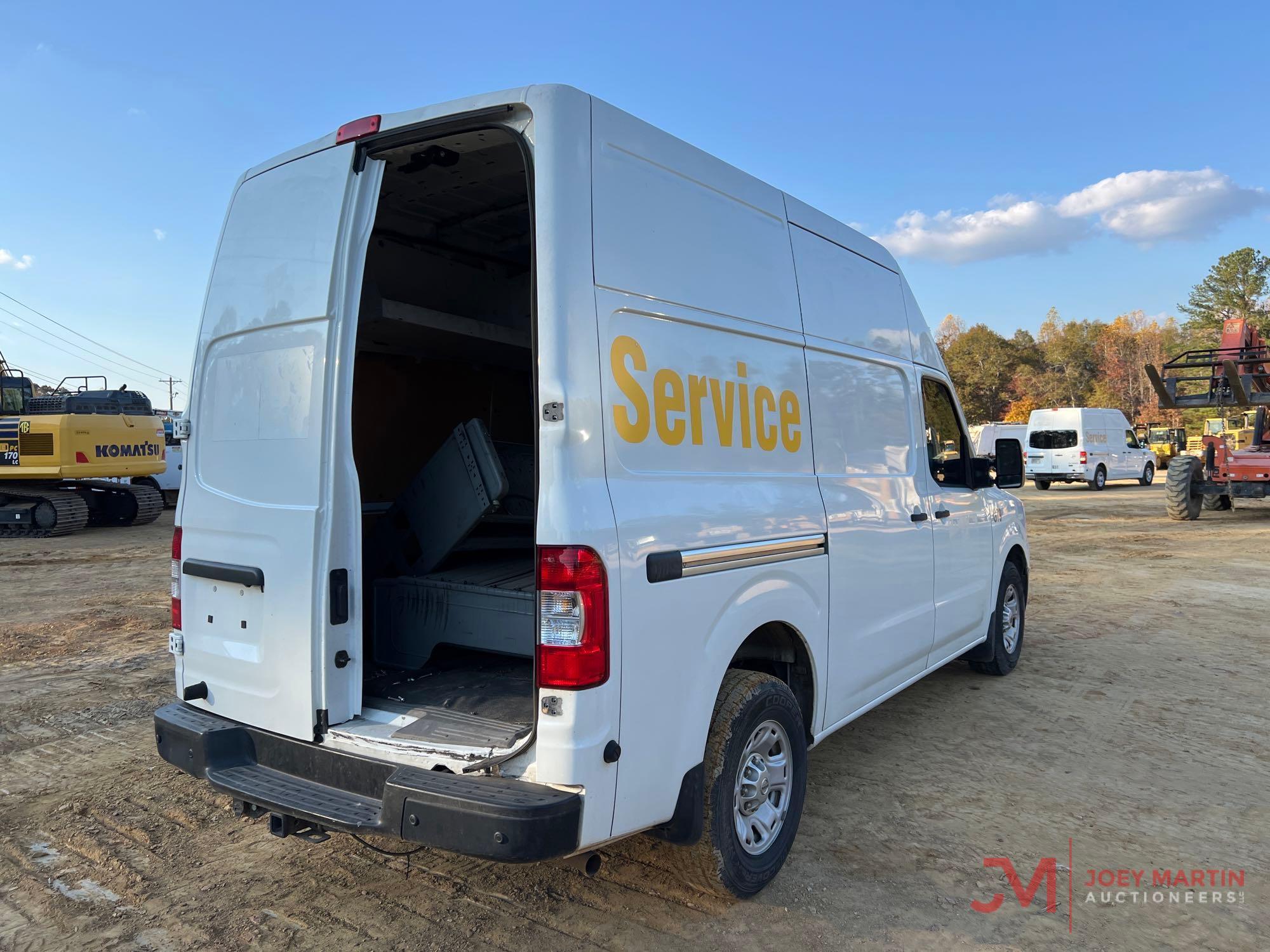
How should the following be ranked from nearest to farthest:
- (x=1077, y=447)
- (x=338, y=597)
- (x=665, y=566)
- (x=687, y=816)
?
(x=665, y=566) → (x=687, y=816) → (x=338, y=597) → (x=1077, y=447)

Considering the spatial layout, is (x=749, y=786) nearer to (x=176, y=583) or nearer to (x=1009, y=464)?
(x=176, y=583)

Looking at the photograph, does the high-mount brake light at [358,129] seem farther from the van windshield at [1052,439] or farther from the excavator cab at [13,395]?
the van windshield at [1052,439]

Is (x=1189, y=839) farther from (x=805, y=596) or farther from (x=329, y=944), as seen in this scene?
(x=329, y=944)

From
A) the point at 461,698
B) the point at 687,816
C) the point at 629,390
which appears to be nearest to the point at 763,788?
the point at 687,816

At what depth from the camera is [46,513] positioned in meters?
14.6

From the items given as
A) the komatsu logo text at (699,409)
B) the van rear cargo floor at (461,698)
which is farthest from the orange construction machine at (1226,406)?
the van rear cargo floor at (461,698)

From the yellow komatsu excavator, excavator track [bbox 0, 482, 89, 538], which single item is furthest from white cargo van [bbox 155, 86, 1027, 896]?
excavator track [bbox 0, 482, 89, 538]

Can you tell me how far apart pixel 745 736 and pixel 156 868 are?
227cm

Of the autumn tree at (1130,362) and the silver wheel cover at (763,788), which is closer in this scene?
the silver wheel cover at (763,788)

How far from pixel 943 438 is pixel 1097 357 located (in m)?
78.2

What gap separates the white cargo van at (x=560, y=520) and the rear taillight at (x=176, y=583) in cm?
2

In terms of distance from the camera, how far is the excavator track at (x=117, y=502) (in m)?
16.3

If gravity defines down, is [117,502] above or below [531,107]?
below

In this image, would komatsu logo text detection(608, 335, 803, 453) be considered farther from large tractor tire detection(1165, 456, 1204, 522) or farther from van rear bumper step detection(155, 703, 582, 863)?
large tractor tire detection(1165, 456, 1204, 522)
